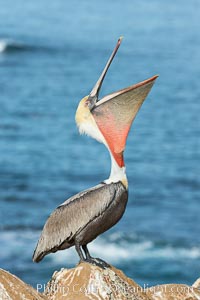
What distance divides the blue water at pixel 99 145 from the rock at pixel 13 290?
17699 millimetres

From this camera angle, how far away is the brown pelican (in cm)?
1077

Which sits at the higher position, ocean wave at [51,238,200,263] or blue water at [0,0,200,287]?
blue water at [0,0,200,287]

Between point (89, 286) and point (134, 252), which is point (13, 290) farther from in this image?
point (134, 252)

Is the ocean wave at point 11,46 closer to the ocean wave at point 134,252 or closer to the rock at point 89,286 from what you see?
the ocean wave at point 134,252

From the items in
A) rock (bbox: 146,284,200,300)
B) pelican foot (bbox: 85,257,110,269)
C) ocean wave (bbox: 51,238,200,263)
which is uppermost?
ocean wave (bbox: 51,238,200,263)

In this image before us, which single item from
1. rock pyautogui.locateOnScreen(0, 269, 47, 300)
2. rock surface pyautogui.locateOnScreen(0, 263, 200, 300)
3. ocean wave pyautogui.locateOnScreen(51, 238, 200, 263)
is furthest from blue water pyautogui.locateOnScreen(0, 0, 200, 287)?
rock pyautogui.locateOnScreen(0, 269, 47, 300)

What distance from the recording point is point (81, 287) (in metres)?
10.2

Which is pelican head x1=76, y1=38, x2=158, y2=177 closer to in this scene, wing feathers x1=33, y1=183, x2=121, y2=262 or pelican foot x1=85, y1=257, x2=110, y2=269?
wing feathers x1=33, y1=183, x2=121, y2=262

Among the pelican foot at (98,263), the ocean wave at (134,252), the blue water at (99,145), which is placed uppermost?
the blue water at (99,145)

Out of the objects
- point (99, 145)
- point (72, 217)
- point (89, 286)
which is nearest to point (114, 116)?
point (72, 217)

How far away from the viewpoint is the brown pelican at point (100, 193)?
10.8m

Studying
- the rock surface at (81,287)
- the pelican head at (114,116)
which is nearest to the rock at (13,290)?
the rock surface at (81,287)

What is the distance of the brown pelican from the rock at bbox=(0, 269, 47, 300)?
88 centimetres

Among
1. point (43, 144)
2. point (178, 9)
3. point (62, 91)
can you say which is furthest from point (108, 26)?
point (43, 144)
